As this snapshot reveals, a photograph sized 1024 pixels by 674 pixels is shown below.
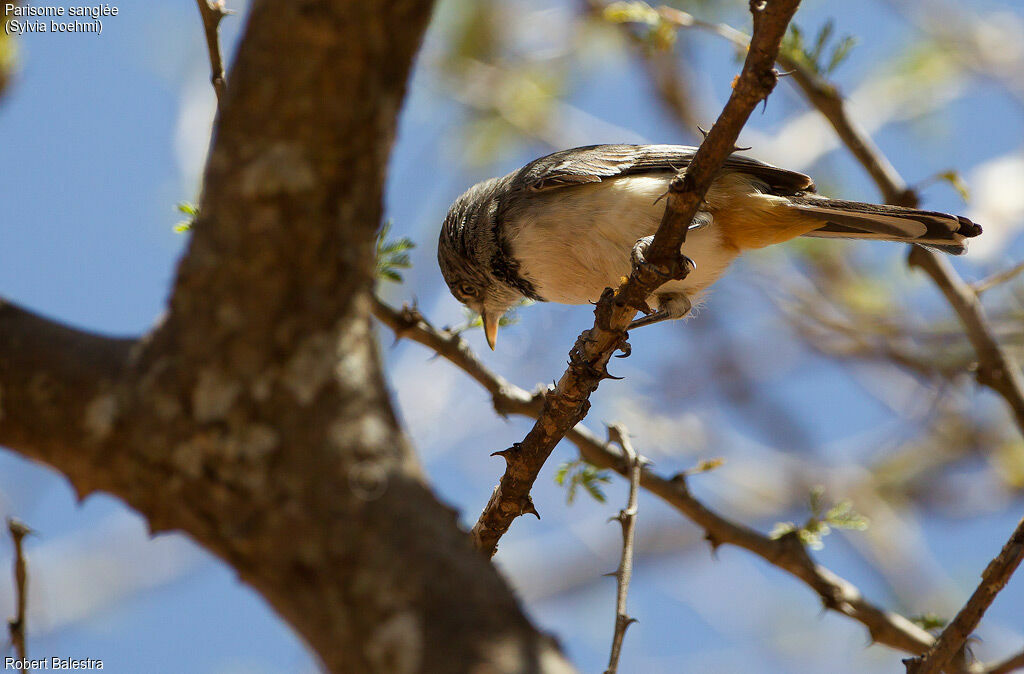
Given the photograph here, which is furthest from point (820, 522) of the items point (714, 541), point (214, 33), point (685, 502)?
point (214, 33)

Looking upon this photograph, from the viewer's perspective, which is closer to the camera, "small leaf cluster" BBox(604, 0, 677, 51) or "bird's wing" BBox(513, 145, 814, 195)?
"small leaf cluster" BBox(604, 0, 677, 51)

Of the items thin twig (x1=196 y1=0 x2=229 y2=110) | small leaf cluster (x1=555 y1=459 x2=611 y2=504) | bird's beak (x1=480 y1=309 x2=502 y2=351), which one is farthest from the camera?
bird's beak (x1=480 y1=309 x2=502 y2=351)

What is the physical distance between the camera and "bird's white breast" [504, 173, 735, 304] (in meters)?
4.27

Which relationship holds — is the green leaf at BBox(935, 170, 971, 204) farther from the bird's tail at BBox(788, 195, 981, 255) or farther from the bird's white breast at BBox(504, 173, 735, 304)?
the bird's white breast at BBox(504, 173, 735, 304)

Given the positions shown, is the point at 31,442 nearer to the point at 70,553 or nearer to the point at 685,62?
the point at 685,62

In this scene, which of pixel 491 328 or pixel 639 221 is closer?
pixel 639 221

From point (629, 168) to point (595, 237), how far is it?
452 millimetres

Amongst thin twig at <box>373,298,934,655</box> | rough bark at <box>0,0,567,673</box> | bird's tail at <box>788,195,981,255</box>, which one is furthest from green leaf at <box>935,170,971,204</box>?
rough bark at <box>0,0,567,673</box>

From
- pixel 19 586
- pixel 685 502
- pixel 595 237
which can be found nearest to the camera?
pixel 19 586

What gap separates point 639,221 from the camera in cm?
425

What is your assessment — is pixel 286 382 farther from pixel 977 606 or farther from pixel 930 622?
pixel 930 622

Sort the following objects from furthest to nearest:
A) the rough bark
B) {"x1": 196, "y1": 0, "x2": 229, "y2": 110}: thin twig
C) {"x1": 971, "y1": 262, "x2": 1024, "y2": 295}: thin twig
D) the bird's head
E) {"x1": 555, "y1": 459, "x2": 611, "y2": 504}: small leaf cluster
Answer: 1. the bird's head
2. {"x1": 971, "y1": 262, "x2": 1024, "y2": 295}: thin twig
3. {"x1": 555, "y1": 459, "x2": 611, "y2": 504}: small leaf cluster
4. {"x1": 196, "y1": 0, "x2": 229, "y2": 110}: thin twig
5. the rough bark

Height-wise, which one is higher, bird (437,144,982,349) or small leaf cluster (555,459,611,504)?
bird (437,144,982,349)

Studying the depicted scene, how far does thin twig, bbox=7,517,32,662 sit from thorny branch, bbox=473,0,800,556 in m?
1.43
